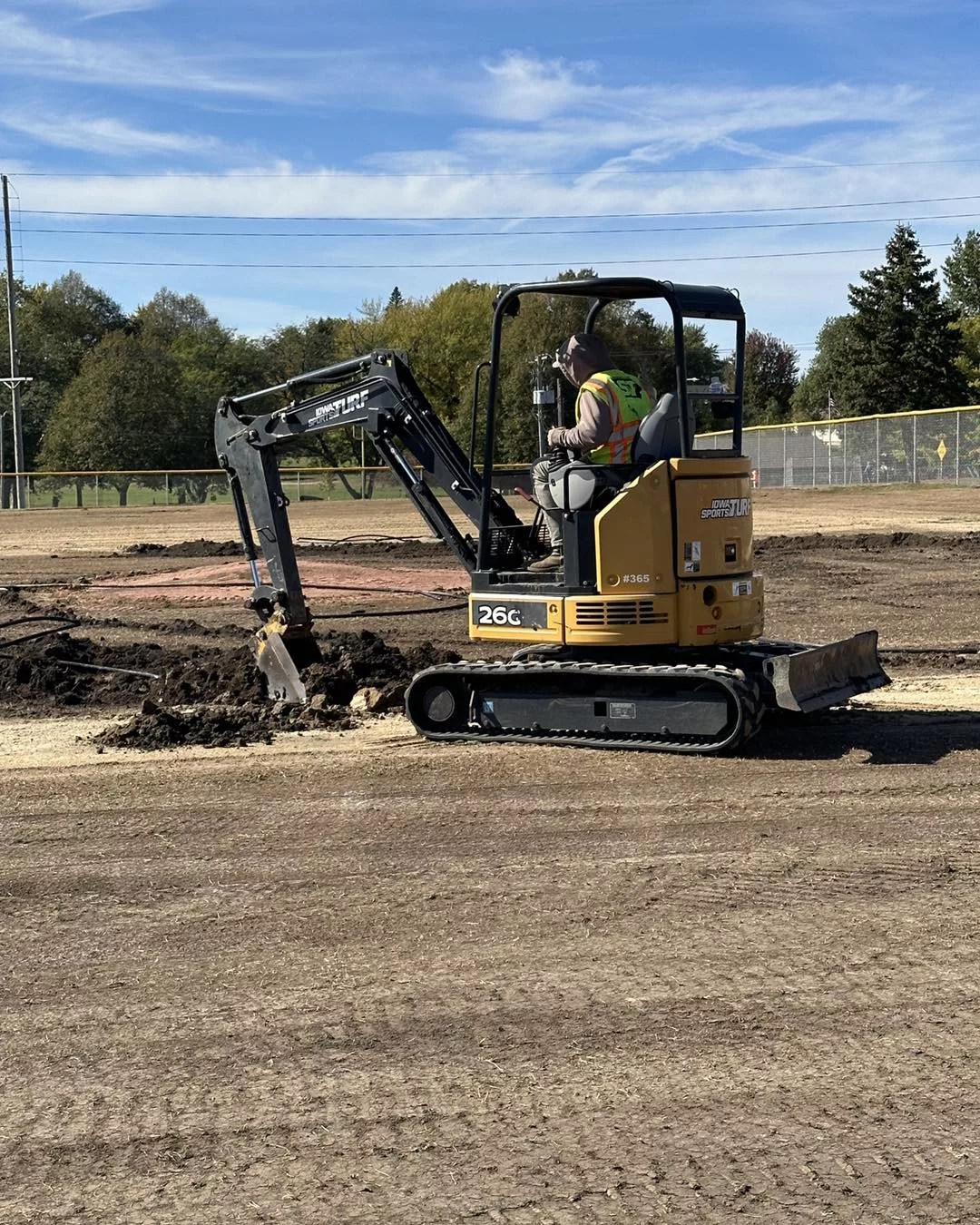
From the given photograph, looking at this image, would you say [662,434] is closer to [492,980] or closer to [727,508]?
[727,508]

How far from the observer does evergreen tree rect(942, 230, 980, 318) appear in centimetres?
9875

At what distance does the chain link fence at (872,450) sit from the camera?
47.6 meters

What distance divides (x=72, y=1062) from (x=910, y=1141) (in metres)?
2.72

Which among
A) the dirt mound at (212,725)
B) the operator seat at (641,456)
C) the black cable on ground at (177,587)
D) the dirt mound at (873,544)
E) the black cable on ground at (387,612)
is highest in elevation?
the operator seat at (641,456)

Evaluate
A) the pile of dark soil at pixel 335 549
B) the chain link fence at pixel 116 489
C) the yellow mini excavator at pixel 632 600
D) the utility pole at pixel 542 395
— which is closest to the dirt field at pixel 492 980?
the yellow mini excavator at pixel 632 600

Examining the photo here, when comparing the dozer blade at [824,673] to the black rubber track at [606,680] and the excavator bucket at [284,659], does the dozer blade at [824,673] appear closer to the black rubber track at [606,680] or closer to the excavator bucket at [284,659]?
the black rubber track at [606,680]

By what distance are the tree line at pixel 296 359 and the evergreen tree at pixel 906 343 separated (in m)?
0.06

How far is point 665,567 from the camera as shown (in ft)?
31.0

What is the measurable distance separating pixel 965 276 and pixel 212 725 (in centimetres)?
9809

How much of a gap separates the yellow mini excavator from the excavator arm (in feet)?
0.11

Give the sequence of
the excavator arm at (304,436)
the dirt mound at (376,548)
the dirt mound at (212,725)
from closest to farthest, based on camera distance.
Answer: the dirt mound at (212,725), the excavator arm at (304,436), the dirt mound at (376,548)

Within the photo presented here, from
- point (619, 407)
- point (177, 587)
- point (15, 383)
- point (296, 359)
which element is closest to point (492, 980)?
point (619, 407)

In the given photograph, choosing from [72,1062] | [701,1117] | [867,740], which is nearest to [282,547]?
[867,740]

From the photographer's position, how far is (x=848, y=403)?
7588 centimetres
